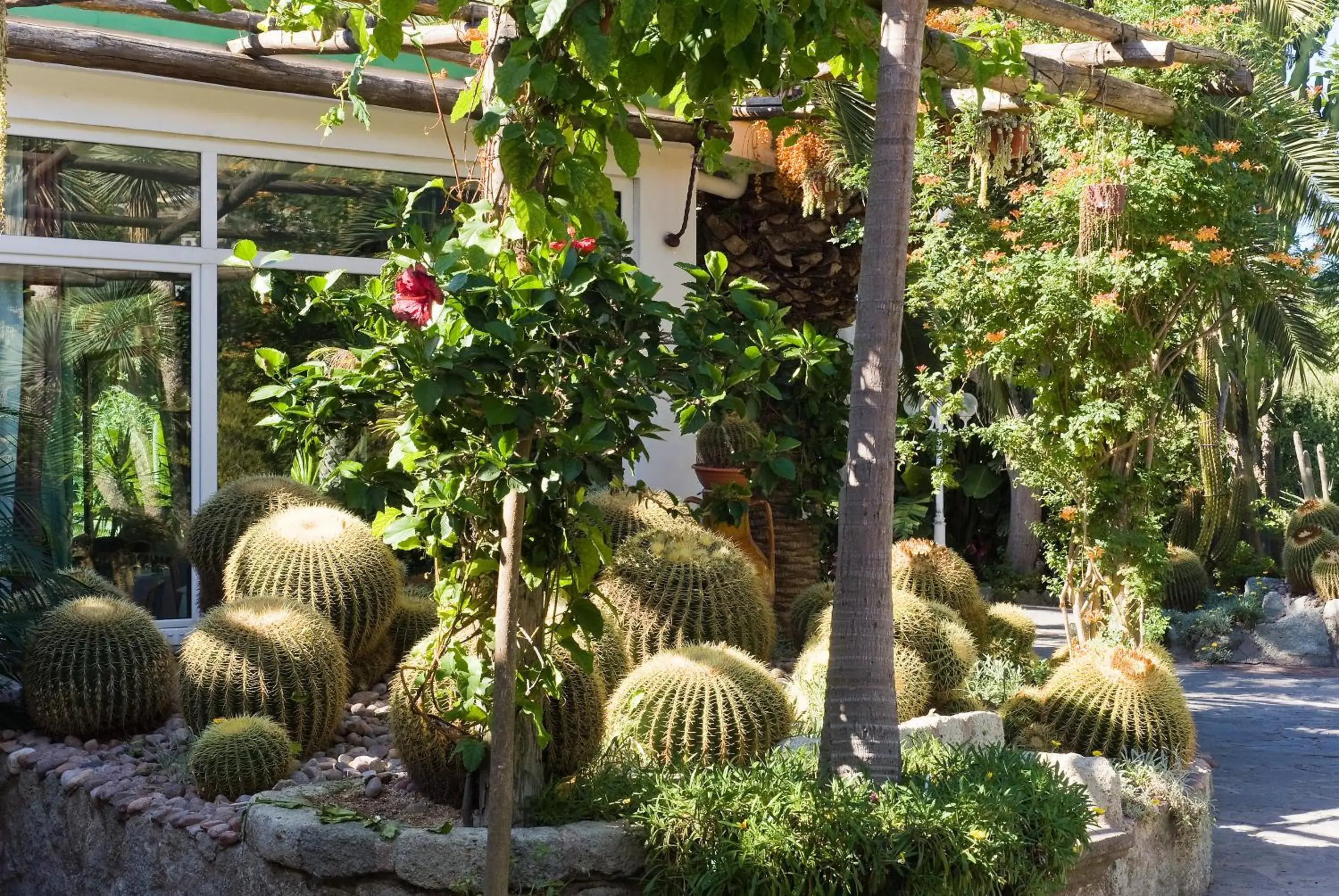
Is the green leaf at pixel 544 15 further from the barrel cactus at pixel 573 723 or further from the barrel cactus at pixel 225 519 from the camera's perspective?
the barrel cactus at pixel 225 519

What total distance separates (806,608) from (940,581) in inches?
30.4

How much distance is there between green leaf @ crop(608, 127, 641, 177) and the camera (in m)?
3.79

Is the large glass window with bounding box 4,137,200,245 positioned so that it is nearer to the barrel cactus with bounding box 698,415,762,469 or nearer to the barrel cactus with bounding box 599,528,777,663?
the barrel cactus with bounding box 698,415,762,469

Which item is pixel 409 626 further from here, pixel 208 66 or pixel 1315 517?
pixel 1315 517

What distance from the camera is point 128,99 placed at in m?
7.41

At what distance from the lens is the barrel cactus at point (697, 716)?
4.70 metres

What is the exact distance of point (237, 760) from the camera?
4.87 meters

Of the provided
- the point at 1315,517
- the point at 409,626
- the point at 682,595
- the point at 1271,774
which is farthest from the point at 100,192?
the point at 1315,517

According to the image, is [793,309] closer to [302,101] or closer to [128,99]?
[302,101]

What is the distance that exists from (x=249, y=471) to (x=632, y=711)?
3991 millimetres

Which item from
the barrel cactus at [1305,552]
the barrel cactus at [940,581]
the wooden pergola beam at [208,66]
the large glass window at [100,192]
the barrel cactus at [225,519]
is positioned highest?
the wooden pergola beam at [208,66]

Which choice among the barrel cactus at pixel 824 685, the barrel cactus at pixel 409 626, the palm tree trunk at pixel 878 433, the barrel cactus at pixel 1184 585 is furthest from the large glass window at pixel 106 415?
the barrel cactus at pixel 1184 585

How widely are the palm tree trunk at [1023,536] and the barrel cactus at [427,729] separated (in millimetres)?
11883

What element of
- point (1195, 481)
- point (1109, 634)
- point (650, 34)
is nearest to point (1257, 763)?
point (1109, 634)
